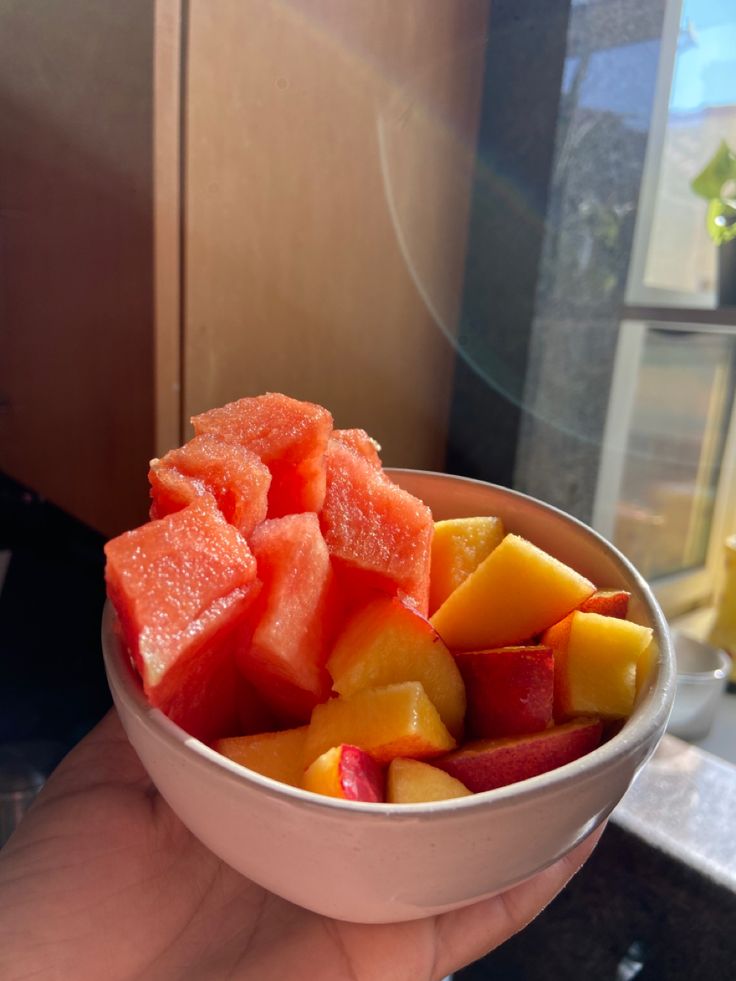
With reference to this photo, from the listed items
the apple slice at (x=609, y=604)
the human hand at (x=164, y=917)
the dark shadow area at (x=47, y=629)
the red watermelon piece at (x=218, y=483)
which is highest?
the red watermelon piece at (x=218, y=483)

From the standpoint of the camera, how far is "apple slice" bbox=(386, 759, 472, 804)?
388 mm

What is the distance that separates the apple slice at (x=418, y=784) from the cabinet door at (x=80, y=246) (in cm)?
57

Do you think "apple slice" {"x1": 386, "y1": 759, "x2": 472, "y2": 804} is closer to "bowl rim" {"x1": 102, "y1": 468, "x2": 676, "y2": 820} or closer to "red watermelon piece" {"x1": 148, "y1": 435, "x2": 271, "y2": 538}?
"bowl rim" {"x1": 102, "y1": 468, "x2": 676, "y2": 820}

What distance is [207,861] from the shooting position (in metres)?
0.61

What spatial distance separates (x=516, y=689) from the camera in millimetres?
441

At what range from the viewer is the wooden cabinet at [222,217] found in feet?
2.63

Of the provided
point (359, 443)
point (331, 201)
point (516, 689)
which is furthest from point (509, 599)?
point (331, 201)

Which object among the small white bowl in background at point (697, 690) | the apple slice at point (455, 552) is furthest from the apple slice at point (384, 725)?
the small white bowl in background at point (697, 690)

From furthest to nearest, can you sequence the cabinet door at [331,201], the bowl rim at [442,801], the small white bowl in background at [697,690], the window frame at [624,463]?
the window frame at [624,463] < the small white bowl in background at [697,690] < the cabinet door at [331,201] < the bowl rim at [442,801]

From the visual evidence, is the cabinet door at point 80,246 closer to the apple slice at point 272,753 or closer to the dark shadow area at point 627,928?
the apple slice at point 272,753

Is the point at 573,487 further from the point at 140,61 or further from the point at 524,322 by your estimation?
the point at 140,61

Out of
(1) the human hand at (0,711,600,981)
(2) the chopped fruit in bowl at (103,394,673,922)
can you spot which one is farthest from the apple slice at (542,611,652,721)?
(1) the human hand at (0,711,600,981)

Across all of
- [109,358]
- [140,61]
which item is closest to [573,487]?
[109,358]

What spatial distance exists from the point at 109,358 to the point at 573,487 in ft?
2.36
